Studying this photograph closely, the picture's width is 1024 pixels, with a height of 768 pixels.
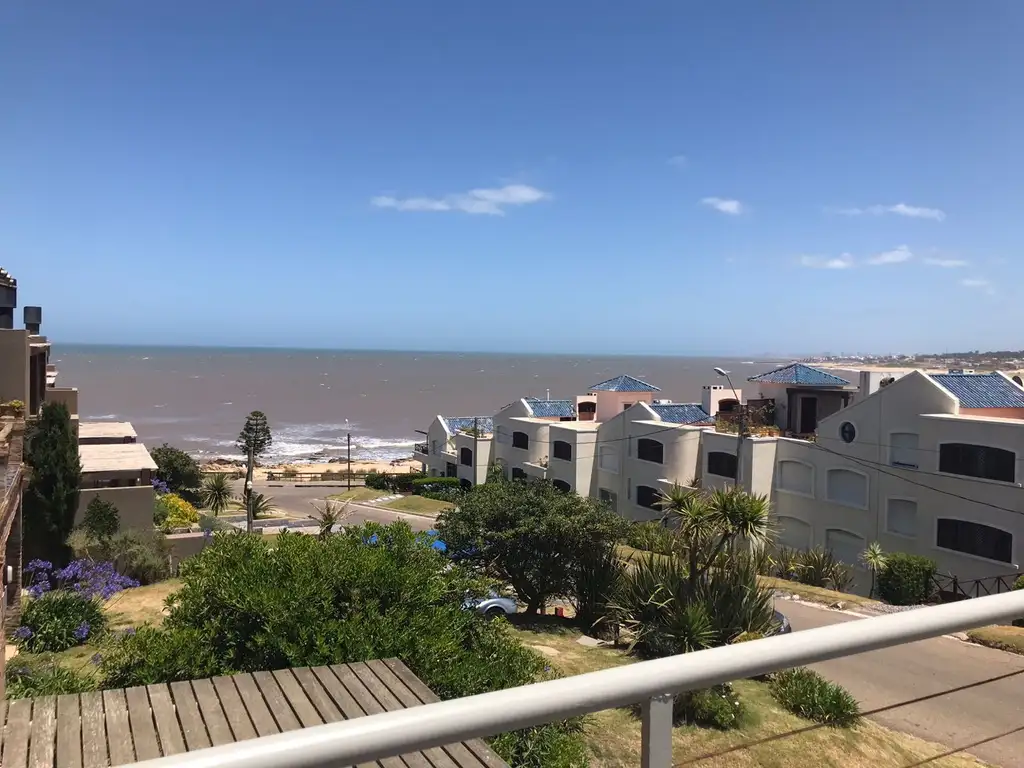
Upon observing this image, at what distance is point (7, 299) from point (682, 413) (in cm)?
2847

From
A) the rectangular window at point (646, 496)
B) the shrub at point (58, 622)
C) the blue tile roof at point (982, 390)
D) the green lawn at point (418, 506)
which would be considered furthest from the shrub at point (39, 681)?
the green lawn at point (418, 506)

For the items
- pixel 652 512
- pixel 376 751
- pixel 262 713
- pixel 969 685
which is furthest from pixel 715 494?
pixel 652 512

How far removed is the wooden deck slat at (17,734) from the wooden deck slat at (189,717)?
74 cm

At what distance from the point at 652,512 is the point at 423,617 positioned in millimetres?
29494

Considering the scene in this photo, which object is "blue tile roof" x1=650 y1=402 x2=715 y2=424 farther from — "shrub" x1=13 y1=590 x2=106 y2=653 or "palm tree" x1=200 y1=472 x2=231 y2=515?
"shrub" x1=13 y1=590 x2=106 y2=653

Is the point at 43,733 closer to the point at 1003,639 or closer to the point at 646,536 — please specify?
the point at 1003,639

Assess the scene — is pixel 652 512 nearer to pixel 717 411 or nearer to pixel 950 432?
pixel 717 411

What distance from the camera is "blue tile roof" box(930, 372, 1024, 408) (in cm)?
2714

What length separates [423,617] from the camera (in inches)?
342

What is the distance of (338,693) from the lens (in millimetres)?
4832

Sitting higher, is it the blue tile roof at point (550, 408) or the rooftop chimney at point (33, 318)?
the rooftop chimney at point (33, 318)

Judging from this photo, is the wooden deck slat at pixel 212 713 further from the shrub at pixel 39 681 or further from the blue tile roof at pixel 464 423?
the blue tile roof at pixel 464 423

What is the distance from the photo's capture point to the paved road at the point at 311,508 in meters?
39.4

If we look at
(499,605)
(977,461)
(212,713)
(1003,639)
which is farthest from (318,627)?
(977,461)
